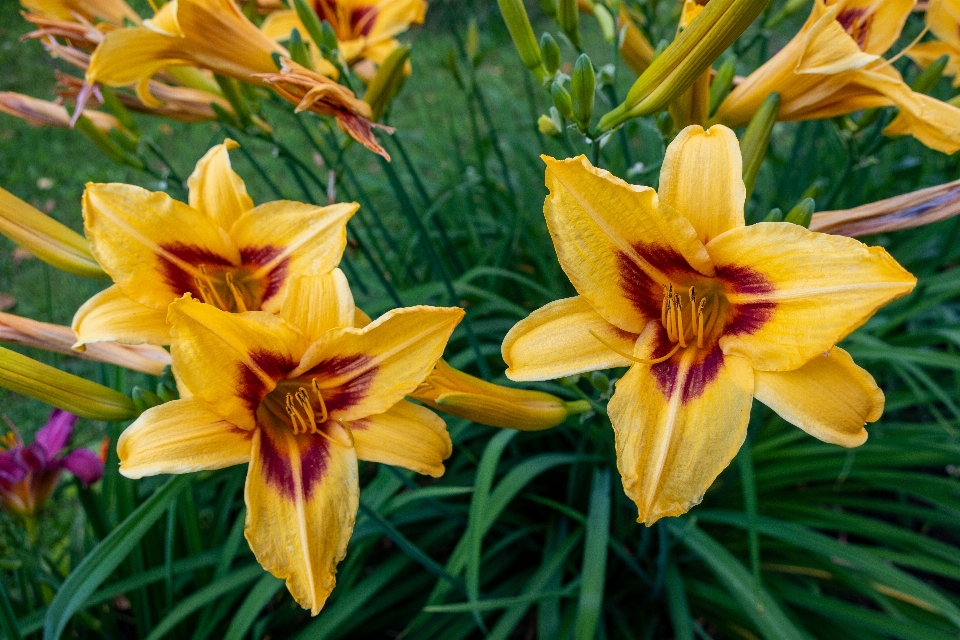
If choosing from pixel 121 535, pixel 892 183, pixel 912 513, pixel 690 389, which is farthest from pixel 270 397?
pixel 892 183

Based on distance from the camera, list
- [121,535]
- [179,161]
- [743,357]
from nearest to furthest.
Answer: [743,357], [121,535], [179,161]

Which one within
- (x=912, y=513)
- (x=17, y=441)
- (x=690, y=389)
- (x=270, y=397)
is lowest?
(x=912, y=513)

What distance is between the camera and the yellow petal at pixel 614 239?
89cm

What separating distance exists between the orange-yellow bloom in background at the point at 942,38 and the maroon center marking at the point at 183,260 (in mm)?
1722

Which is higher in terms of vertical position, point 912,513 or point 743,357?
point 743,357

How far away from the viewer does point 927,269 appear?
2.23m

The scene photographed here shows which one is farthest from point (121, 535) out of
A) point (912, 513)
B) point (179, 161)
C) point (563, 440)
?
point (179, 161)

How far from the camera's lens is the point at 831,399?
34.9 inches

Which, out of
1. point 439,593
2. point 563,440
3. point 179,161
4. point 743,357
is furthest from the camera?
point 179,161

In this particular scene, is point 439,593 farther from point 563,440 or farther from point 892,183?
point 892,183

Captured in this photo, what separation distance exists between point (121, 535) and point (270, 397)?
447 millimetres

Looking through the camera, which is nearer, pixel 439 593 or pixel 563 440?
pixel 439 593

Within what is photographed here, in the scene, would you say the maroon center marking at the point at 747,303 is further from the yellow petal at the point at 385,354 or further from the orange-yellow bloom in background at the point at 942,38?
the orange-yellow bloom in background at the point at 942,38

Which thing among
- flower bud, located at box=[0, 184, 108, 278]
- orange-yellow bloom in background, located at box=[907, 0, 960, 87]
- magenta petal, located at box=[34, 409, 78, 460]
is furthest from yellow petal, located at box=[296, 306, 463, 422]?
orange-yellow bloom in background, located at box=[907, 0, 960, 87]
